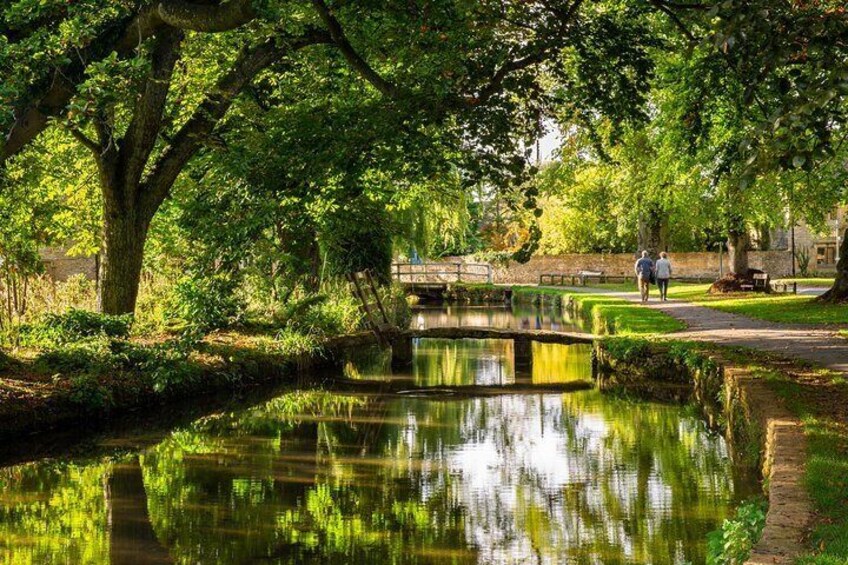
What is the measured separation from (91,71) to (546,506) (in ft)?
21.3

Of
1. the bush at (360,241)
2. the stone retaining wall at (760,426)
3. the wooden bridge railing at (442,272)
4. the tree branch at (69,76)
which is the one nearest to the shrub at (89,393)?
the tree branch at (69,76)

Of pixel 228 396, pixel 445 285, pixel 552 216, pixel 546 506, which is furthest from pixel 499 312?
pixel 546 506

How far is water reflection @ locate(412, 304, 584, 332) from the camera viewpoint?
33.6m

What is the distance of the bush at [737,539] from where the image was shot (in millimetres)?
6477

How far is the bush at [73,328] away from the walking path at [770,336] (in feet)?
34.6

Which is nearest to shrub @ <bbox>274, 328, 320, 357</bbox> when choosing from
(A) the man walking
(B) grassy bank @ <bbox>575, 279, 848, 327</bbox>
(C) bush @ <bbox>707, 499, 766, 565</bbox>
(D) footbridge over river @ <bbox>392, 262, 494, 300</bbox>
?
(B) grassy bank @ <bbox>575, 279, 848, 327</bbox>

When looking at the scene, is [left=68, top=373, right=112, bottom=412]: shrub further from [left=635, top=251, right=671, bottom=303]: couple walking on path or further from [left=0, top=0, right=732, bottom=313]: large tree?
[left=635, top=251, right=671, bottom=303]: couple walking on path

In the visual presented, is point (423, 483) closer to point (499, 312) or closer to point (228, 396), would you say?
point (228, 396)

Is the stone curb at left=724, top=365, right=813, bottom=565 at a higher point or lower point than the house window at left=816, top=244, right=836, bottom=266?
lower

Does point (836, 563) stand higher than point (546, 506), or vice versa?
point (836, 563)

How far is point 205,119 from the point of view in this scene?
1702cm

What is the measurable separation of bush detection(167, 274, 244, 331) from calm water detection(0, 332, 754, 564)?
443 cm

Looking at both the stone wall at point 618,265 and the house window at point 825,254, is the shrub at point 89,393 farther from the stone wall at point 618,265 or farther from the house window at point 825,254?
the house window at point 825,254

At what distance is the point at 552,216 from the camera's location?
59500 millimetres
